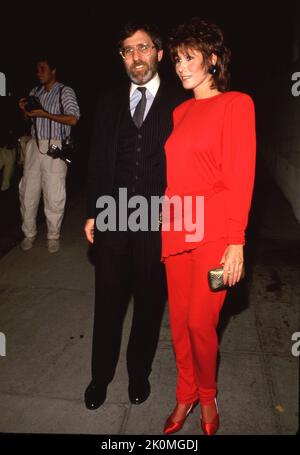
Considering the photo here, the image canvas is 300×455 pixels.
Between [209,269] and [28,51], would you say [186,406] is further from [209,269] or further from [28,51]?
[28,51]

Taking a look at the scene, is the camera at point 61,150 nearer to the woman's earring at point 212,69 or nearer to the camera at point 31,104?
the camera at point 31,104

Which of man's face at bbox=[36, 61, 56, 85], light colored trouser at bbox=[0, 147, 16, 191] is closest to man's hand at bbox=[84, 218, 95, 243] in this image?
man's face at bbox=[36, 61, 56, 85]

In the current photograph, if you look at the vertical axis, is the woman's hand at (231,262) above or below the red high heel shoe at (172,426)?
above

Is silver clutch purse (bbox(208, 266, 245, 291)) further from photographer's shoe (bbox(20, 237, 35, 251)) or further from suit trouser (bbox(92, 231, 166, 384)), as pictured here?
photographer's shoe (bbox(20, 237, 35, 251))

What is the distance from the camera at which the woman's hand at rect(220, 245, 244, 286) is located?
6.00 ft

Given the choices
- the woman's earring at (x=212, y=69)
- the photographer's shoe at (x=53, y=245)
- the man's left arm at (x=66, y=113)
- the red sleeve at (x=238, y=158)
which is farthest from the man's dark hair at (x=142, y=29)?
the photographer's shoe at (x=53, y=245)

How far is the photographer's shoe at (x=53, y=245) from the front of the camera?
516cm

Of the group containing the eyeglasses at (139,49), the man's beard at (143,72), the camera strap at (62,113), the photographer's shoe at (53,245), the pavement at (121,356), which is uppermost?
the eyeglasses at (139,49)

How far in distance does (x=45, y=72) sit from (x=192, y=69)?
3358 mm

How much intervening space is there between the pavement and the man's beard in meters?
2.02

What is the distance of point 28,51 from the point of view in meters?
7.91

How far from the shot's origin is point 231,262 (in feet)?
6.01

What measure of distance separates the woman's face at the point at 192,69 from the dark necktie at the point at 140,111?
289 mm
